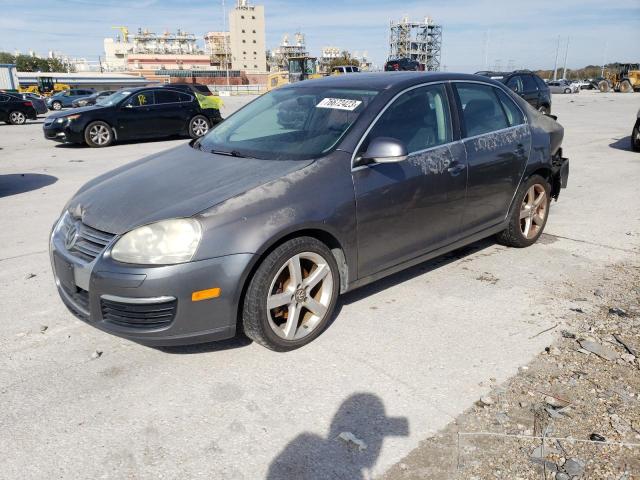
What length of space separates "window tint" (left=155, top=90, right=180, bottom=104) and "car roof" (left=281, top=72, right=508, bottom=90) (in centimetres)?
1046

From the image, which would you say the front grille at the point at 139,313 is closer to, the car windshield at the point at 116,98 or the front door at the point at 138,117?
the front door at the point at 138,117

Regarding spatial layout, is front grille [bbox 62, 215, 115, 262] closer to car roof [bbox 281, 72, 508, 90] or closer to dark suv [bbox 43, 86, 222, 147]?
car roof [bbox 281, 72, 508, 90]

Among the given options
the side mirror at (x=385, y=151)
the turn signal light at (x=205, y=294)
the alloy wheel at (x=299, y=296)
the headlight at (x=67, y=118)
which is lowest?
the alloy wheel at (x=299, y=296)

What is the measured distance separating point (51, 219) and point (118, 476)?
15.6ft

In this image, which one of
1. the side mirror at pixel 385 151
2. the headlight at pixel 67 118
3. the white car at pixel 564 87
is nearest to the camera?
the side mirror at pixel 385 151

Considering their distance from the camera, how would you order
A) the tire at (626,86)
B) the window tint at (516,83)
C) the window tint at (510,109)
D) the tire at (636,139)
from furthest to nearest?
the tire at (626,86) → the window tint at (516,83) → the tire at (636,139) → the window tint at (510,109)

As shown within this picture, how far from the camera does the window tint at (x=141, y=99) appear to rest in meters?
13.3

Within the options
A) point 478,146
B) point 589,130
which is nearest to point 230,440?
point 478,146

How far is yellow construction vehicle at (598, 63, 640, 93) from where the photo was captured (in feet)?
153

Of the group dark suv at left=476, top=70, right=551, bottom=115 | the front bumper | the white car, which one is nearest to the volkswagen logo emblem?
the front bumper

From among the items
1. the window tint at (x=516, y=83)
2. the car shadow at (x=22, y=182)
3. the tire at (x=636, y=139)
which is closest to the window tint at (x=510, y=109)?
the car shadow at (x=22, y=182)

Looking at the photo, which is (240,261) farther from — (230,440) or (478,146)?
(478,146)

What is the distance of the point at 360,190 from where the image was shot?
333 centimetres

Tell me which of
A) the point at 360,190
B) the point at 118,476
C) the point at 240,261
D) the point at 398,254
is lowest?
the point at 118,476
